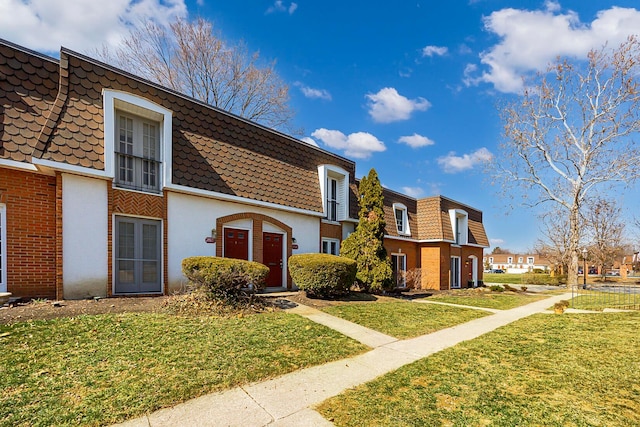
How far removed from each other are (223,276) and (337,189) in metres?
8.79

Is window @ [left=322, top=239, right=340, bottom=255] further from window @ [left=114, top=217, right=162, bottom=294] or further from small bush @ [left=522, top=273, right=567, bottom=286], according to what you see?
small bush @ [left=522, top=273, right=567, bottom=286]

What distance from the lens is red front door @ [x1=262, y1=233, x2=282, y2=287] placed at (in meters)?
12.0

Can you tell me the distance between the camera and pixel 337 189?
50.5 ft

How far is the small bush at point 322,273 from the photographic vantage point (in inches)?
388

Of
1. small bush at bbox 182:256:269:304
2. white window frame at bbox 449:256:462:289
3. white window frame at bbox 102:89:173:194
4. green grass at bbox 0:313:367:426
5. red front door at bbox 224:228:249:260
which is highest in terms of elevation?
white window frame at bbox 102:89:173:194

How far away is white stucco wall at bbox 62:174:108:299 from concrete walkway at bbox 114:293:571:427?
6.26 m

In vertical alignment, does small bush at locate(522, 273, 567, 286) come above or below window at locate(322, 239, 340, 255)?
below

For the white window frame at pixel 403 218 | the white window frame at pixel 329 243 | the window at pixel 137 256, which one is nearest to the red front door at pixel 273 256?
the white window frame at pixel 329 243

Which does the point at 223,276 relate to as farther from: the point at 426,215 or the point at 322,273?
the point at 426,215

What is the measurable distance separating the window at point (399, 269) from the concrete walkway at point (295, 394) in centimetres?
1174

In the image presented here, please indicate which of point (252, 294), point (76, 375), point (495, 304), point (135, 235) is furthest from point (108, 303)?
point (495, 304)

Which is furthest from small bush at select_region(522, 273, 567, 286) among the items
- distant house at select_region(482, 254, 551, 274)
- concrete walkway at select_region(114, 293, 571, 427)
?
distant house at select_region(482, 254, 551, 274)

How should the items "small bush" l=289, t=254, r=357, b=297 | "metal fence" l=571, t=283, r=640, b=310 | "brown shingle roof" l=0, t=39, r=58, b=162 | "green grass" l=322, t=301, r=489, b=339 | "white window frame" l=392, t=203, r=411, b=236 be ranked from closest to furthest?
1. "brown shingle roof" l=0, t=39, r=58, b=162
2. "green grass" l=322, t=301, r=489, b=339
3. "small bush" l=289, t=254, r=357, b=297
4. "metal fence" l=571, t=283, r=640, b=310
5. "white window frame" l=392, t=203, r=411, b=236

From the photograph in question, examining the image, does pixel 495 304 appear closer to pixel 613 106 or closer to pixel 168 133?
pixel 168 133
